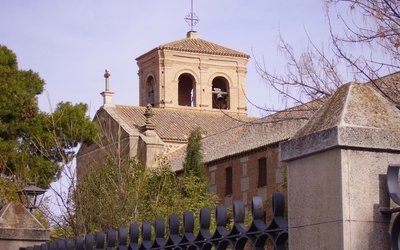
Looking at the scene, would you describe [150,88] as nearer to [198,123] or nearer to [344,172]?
[198,123]

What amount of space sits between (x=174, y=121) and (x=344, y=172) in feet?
139

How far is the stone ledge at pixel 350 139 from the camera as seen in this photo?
9.18 feet

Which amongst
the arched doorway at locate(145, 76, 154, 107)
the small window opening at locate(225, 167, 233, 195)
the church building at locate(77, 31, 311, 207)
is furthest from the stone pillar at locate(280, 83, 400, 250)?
the arched doorway at locate(145, 76, 154, 107)

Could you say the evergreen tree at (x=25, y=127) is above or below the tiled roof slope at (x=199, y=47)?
below

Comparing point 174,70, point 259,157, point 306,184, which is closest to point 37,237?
point 306,184

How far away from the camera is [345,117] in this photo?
2869 millimetres

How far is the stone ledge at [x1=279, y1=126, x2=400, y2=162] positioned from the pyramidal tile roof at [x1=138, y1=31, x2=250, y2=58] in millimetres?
51791

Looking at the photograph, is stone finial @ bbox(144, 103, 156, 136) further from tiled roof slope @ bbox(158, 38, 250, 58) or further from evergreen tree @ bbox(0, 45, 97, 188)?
evergreen tree @ bbox(0, 45, 97, 188)

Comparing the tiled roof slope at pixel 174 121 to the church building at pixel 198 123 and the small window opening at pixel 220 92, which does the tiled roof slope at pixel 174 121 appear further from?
the small window opening at pixel 220 92

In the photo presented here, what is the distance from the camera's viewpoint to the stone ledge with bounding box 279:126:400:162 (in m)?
2.80

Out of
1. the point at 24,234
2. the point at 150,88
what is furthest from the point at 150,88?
the point at 24,234

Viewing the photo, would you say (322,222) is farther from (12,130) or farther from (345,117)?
(12,130)

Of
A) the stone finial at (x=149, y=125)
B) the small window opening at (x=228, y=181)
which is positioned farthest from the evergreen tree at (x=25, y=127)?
the stone finial at (x=149, y=125)

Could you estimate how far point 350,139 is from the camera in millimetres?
2797
